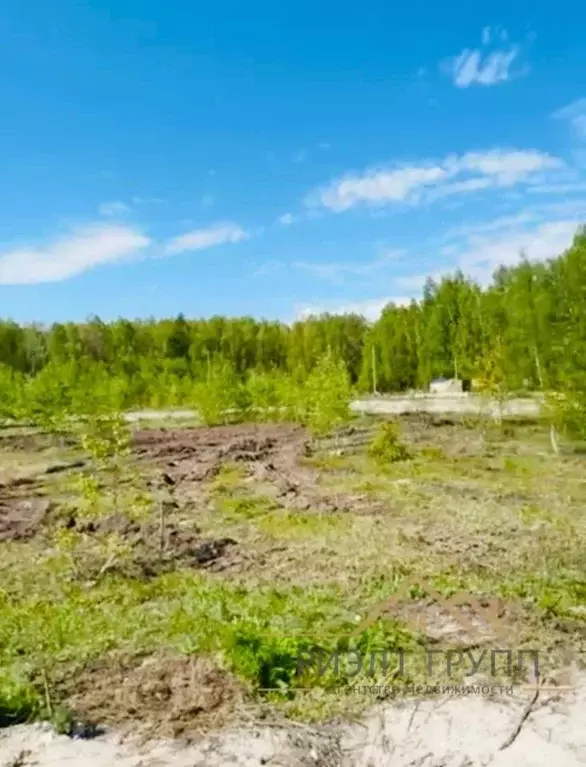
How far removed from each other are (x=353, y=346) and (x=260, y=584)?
76.7m

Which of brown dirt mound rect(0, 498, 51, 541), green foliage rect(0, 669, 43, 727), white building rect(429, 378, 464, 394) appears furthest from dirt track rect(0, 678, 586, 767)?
white building rect(429, 378, 464, 394)

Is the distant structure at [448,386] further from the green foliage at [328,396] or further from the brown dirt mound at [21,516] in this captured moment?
the brown dirt mound at [21,516]

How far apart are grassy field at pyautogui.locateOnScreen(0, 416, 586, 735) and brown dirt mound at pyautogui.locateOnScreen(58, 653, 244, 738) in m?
0.02

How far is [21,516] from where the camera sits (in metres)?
17.3

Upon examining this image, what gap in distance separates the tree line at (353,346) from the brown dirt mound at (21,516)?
45.4ft

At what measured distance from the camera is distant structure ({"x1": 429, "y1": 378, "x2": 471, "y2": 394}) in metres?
64.8

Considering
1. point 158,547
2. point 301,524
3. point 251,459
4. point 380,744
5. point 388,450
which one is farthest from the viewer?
point 251,459

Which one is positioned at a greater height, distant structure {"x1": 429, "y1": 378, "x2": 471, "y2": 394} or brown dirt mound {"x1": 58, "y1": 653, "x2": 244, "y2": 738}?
distant structure {"x1": 429, "y1": 378, "x2": 471, "y2": 394}

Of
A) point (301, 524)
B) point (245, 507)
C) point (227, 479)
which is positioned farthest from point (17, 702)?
point (227, 479)

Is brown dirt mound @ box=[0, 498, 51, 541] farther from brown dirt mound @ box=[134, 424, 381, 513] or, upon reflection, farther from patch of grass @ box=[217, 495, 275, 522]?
patch of grass @ box=[217, 495, 275, 522]

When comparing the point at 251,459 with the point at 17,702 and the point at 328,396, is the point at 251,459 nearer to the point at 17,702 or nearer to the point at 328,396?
the point at 328,396

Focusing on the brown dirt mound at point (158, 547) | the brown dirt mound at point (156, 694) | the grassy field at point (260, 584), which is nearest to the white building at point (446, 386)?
the grassy field at point (260, 584)

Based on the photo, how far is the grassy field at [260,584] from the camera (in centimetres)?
706

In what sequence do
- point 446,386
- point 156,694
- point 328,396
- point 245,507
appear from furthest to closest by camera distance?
point 446,386
point 328,396
point 245,507
point 156,694
